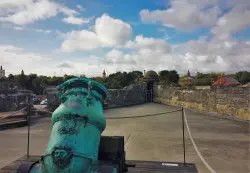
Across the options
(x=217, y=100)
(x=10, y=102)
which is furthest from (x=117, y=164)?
(x=10, y=102)

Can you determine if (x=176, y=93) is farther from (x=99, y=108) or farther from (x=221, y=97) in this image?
(x=99, y=108)

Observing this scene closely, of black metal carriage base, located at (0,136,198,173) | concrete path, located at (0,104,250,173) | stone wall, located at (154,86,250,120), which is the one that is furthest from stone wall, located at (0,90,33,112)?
black metal carriage base, located at (0,136,198,173)

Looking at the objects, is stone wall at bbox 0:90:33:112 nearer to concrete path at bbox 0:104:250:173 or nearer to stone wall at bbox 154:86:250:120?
concrete path at bbox 0:104:250:173

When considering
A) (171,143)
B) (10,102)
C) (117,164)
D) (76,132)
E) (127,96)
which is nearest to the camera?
(76,132)

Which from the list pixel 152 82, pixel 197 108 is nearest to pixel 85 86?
pixel 197 108

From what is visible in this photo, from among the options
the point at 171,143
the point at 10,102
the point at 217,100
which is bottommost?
the point at 171,143

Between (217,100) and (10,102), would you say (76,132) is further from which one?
(10,102)

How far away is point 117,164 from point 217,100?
29.9 feet

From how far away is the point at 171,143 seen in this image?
6176mm

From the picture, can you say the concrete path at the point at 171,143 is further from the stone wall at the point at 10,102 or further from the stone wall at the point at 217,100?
the stone wall at the point at 10,102

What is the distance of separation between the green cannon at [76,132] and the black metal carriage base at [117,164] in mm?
123

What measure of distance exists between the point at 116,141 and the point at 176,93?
1165 centimetres

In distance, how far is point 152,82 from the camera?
55.6 ft

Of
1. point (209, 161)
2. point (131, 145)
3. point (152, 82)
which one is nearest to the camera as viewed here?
point (209, 161)
